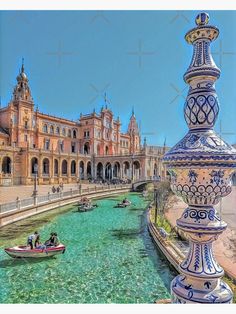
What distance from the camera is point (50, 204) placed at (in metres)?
10.5

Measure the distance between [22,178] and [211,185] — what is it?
18.7m

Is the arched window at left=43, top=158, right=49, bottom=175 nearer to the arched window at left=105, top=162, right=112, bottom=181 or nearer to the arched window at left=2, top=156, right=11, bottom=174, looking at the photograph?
the arched window at left=2, top=156, right=11, bottom=174

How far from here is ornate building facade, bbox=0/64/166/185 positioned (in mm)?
18656

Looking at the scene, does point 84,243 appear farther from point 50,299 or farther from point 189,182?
point 189,182

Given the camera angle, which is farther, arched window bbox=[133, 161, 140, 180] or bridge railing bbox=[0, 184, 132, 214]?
arched window bbox=[133, 161, 140, 180]

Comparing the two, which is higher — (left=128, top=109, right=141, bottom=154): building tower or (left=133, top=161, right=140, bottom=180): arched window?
(left=128, top=109, right=141, bottom=154): building tower

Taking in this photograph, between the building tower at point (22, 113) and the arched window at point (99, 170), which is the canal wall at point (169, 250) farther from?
the arched window at point (99, 170)

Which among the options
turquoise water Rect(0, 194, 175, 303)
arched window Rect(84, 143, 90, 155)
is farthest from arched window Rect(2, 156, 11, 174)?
turquoise water Rect(0, 194, 175, 303)

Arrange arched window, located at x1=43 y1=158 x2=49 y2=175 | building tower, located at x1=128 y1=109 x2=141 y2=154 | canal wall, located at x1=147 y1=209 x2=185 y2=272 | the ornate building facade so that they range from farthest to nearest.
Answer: building tower, located at x1=128 y1=109 x2=141 y2=154 < arched window, located at x1=43 y1=158 x2=49 y2=175 < the ornate building facade < canal wall, located at x1=147 y1=209 x2=185 y2=272

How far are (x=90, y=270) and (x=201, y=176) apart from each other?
3801 mm

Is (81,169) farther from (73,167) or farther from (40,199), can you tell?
(40,199)

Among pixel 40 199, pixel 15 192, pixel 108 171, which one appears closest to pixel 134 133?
pixel 108 171

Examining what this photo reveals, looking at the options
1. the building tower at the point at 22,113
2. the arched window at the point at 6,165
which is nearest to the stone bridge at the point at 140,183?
the building tower at the point at 22,113

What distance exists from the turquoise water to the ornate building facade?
9.60m
